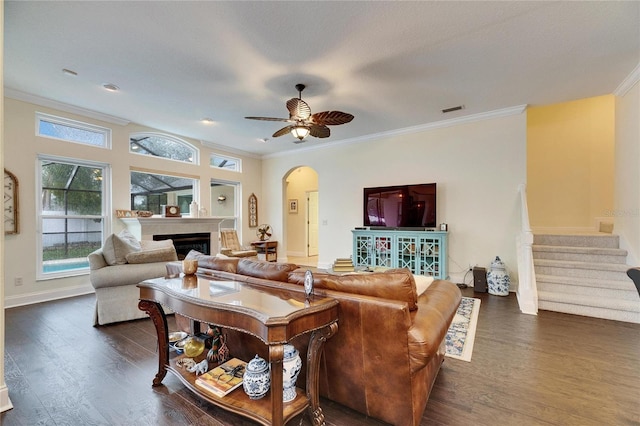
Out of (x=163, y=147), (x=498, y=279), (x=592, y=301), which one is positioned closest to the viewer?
(x=592, y=301)

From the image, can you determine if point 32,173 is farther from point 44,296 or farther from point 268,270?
point 268,270

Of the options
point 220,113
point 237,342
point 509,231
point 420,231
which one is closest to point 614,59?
point 509,231

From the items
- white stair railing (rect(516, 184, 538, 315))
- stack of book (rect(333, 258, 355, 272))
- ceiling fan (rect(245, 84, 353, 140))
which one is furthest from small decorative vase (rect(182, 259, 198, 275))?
white stair railing (rect(516, 184, 538, 315))

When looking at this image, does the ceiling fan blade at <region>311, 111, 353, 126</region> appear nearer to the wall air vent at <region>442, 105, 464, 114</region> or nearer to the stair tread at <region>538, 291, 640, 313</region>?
the wall air vent at <region>442, 105, 464, 114</region>

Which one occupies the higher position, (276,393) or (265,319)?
(265,319)

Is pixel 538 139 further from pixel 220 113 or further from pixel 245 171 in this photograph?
pixel 245 171

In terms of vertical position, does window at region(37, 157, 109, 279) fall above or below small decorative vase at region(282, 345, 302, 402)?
above

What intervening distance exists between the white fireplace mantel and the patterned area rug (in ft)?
16.4

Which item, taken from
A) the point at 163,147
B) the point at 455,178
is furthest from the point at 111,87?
the point at 455,178

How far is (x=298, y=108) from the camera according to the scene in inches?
134

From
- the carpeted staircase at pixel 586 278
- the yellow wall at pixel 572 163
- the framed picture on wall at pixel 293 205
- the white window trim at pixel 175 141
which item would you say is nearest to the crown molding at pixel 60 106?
the white window trim at pixel 175 141

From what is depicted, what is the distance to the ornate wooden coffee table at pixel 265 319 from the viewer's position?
51.0 inches

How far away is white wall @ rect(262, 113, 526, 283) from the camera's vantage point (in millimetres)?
4629

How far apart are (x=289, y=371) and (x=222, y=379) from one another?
0.49 m
